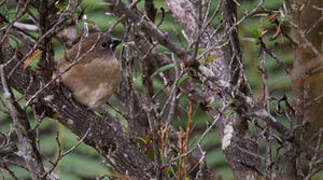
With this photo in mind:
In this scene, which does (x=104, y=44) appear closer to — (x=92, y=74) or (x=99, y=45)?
(x=99, y=45)

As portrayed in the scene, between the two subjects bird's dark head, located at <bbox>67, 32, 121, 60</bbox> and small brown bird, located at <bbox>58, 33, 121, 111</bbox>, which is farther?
bird's dark head, located at <bbox>67, 32, 121, 60</bbox>

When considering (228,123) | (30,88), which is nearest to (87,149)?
(228,123)

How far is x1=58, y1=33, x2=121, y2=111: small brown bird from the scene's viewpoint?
3.86 m

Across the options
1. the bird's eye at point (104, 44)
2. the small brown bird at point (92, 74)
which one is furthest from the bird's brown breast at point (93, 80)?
the bird's eye at point (104, 44)

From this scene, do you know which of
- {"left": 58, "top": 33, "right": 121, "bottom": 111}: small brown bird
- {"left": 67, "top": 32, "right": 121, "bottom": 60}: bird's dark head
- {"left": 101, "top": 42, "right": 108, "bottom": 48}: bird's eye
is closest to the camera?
{"left": 58, "top": 33, "right": 121, "bottom": 111}: small brown bird

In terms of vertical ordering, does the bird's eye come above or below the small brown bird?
above

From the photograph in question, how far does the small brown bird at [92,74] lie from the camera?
3855mm

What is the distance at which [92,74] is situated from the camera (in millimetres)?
4121

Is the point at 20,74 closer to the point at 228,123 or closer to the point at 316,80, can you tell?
the point at 228,123

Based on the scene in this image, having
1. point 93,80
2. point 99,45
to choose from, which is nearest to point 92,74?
point 93,80

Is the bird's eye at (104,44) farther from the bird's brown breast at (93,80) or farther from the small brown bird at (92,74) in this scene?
the bird's brown breast at (93,80)

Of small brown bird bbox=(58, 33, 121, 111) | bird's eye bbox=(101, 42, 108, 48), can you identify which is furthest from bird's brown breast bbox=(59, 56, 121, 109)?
bird's eye bbox=(101, 42, 108, 48)

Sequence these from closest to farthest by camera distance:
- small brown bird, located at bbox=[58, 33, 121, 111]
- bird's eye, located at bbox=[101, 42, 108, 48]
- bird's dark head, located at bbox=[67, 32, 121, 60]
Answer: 1. small brown bird, located at bbox=[58, 33, 121, 111]
2. bird's dark head, located at bbox=[67, 32, 121, 60]
3. bird's eye, located at bbox=[101, 42, 108, 48]

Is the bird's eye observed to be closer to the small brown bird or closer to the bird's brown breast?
the small brown bird
